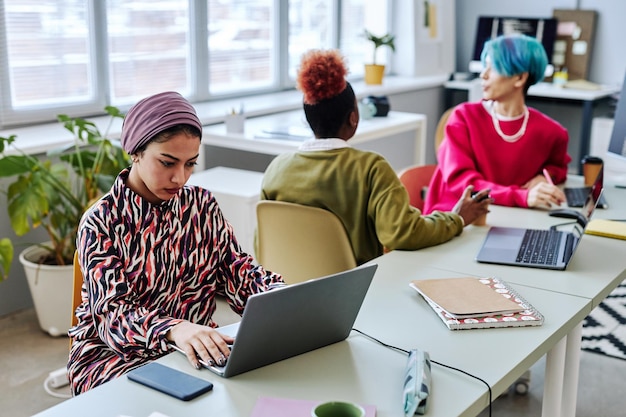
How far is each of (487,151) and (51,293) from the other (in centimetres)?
→ 174

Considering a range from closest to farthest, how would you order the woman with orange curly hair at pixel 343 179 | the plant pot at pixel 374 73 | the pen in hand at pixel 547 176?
1. the woman with orange curly hair at pixel 343 179
2. the pen in hand at pixel 547 176
3. the plant pot at pixel 374 73

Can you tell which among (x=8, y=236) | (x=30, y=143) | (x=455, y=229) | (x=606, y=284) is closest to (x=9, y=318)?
(x=8, y=236)

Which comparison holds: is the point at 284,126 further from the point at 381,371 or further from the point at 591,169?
the point at 381,371

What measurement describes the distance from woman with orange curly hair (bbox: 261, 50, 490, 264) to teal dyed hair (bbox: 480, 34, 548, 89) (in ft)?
2.40

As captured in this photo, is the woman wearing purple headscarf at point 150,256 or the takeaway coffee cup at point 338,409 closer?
the takeaway coffee cup at point 338,409

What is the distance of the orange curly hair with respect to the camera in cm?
224

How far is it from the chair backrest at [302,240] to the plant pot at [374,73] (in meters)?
3.26

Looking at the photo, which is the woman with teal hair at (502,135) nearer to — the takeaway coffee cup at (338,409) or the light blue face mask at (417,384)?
the light blue face mask at (417,384)

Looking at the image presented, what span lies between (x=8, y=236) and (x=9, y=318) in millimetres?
345

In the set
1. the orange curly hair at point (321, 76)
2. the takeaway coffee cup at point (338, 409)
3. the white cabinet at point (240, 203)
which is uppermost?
the orange curly hair at point (321, 76)

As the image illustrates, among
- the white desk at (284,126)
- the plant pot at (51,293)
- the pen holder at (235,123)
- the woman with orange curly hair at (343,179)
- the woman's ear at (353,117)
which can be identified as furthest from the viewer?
the pen holder at (235,123)

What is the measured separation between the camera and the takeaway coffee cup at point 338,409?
1.25 metres

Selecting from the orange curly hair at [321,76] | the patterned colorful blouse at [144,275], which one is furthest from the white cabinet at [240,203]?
the patterned colorful blouse at [144,275]

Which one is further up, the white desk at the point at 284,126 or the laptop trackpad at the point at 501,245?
the white desk at the point at 284,126
